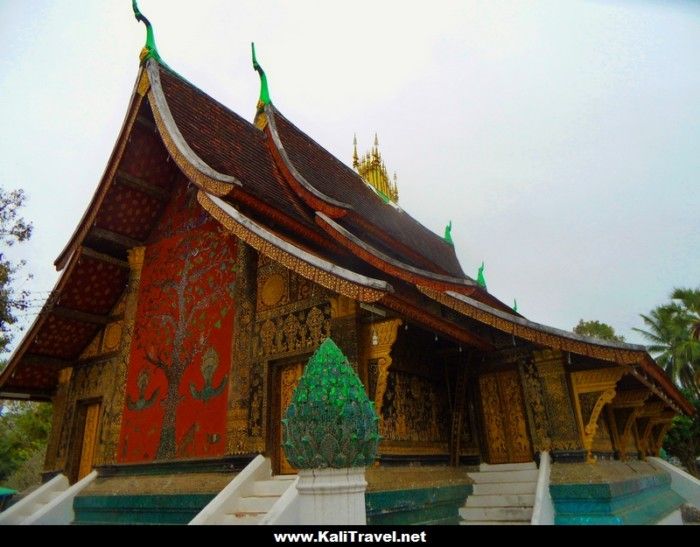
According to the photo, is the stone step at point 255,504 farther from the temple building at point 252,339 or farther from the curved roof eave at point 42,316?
the curved roof eave at point 42,316

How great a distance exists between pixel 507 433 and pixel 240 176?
4.81 meters

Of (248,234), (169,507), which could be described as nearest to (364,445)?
(248,234)

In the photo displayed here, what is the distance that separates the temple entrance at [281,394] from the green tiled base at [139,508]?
79 centimetres

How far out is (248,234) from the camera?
16.4 feet

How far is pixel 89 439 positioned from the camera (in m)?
7.56

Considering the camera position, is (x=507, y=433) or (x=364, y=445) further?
(x=507, y=433)

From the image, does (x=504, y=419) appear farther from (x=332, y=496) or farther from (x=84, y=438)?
(x=84, y=438)

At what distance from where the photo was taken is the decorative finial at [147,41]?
22.1ft

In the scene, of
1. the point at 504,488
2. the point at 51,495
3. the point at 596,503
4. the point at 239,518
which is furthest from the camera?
the point at 51,495

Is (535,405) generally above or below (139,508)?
above

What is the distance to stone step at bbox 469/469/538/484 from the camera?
576 cm
